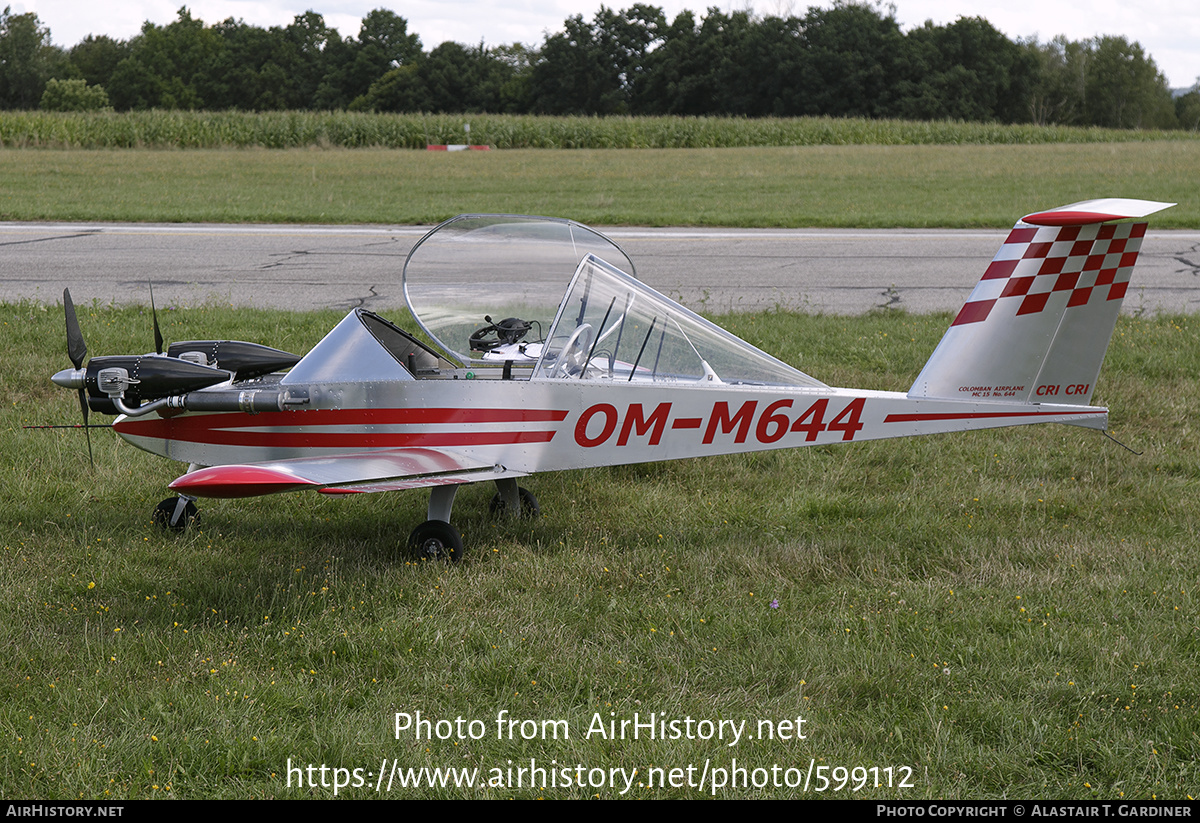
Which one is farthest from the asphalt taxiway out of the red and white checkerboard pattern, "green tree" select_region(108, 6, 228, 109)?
"green tree" select_region(108, 6, 228, 109)

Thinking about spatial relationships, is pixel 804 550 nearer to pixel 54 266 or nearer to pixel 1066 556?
pixel 1066 556

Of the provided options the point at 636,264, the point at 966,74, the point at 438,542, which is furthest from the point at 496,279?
the point at 966,74

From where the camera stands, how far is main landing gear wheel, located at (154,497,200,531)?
6.07m

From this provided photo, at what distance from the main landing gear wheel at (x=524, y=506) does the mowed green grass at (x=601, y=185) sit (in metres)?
14.1

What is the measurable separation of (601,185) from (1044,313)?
70.7 ft

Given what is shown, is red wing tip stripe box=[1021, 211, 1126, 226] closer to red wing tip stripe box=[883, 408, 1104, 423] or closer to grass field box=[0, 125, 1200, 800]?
red wing tip stripe box=[883, 408, 1104, 423]

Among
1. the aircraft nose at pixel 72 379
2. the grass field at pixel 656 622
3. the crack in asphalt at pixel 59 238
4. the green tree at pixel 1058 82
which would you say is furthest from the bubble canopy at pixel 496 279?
the green tree at pixel 1058 82

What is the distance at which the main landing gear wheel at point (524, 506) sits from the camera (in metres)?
6.44

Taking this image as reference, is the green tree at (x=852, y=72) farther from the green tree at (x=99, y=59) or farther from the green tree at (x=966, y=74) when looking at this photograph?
the green tree at (x=99, y=59)

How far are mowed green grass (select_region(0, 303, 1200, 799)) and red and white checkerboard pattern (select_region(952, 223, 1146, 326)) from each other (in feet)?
5.04

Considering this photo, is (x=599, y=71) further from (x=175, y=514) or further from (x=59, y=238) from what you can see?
(x=175, y=514)

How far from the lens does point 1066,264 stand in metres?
5.20

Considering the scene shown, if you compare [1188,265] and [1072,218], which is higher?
[1072,218]
